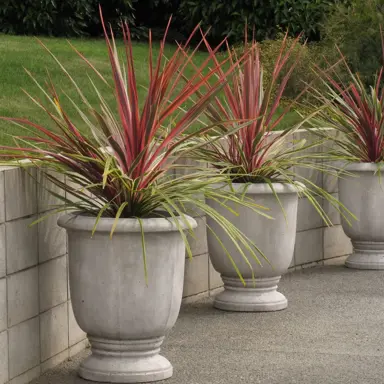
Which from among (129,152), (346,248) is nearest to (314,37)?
(346,248)

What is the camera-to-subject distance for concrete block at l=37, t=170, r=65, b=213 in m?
5.64

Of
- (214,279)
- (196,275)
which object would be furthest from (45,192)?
(214,279)

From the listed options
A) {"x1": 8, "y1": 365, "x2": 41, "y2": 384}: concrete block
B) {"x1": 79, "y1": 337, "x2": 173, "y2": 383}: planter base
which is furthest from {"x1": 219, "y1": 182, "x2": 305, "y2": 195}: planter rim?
{"x1": 8, "y1": 365, "x2": 41, "y2": 384}: concrete block

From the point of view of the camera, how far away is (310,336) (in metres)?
6.60

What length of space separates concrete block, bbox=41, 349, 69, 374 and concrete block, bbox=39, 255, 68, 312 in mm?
267

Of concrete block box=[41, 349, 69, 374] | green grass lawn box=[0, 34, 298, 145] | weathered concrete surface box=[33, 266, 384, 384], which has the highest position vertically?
green grass lawn box=[0, 34, 298, 145]

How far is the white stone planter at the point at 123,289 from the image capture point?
539 cm

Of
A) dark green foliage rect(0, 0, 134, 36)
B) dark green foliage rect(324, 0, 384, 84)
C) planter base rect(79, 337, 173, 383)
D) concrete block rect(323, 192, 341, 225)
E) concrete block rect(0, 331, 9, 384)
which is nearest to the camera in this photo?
concrete block rect(0, 331, 9, 384)

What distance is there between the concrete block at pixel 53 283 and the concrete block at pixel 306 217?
3.24 meters

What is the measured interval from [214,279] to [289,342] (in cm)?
148

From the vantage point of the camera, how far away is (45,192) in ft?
18.7

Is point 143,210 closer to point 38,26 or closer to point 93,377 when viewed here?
point 93,377

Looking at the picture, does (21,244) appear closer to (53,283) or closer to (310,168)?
(53,283)

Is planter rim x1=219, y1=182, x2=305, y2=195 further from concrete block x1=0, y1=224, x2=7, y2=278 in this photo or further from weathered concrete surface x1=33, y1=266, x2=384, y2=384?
concrete block x1=0, y1=224, x2=7, y2=278
